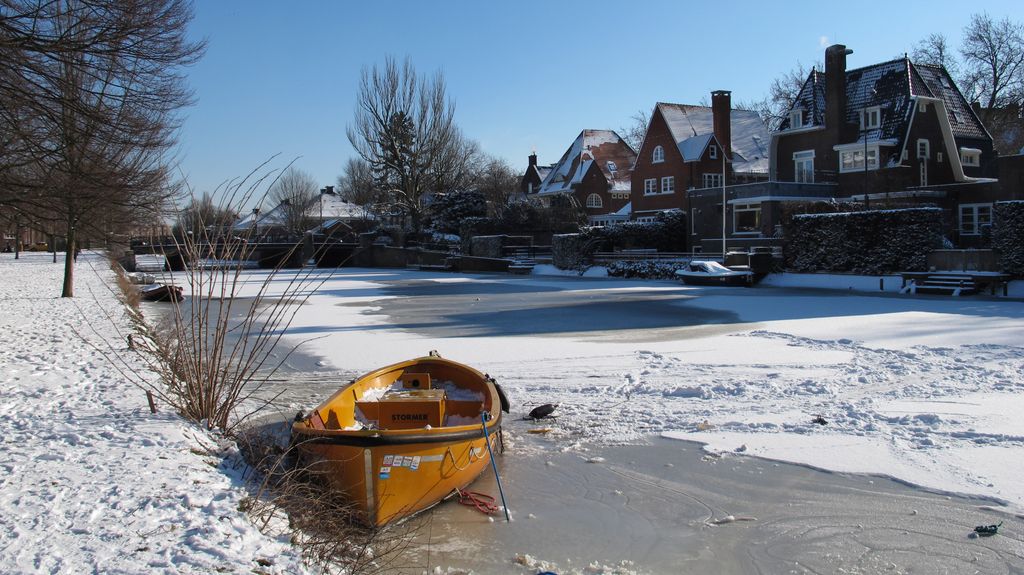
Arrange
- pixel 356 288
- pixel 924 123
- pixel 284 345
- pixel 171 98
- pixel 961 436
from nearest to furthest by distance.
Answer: pixel 961 436, pixel 171 98, pixel 284 345, pixel 356 288, pixel 924 123

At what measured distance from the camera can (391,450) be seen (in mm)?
6520

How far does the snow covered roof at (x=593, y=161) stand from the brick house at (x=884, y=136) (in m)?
23.0

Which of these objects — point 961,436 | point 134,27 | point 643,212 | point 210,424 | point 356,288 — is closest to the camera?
point 210,424

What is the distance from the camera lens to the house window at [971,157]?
147ft

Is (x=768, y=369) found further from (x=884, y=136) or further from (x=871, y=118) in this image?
(x=871, y=118)

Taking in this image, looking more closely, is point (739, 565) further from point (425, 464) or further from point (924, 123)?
point (924, 123)

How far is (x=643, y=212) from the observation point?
5484 cm

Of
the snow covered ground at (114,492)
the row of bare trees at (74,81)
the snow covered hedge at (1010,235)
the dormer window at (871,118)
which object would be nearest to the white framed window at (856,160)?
the dormer window at (871,118)

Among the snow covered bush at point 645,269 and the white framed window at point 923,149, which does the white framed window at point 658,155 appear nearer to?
the snow covered bush at point 645,269

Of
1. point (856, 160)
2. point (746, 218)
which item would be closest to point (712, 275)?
point (746, 218)

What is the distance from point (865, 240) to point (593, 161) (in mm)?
38060

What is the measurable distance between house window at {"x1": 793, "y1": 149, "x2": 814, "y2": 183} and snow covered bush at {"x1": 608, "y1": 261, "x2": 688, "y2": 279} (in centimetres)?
1191

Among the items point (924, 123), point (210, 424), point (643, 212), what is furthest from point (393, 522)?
point (643, 212)

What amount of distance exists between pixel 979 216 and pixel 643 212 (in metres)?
21.6
